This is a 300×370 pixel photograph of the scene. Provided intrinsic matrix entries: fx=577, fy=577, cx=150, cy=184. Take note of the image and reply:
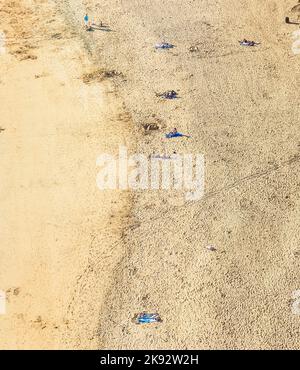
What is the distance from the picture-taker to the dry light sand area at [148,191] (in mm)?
28000

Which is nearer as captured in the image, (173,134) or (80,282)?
(80,282)

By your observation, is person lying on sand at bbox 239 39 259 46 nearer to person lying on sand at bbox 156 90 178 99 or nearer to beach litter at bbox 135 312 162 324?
person lying on sand at bbox 156 90 178 99

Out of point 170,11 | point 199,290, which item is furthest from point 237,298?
point 170,11

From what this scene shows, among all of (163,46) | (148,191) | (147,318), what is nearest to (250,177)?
(148,191)

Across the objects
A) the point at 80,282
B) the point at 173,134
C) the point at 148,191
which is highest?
the point at 173,134

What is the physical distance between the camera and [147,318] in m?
27.7

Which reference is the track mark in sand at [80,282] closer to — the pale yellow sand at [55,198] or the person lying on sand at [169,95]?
the pale yellow sand at [55,198]

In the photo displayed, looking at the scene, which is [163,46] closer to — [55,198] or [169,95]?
[169,95]

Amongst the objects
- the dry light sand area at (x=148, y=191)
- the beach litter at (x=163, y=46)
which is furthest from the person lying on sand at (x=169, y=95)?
the beach litter at (x=163, y=46)

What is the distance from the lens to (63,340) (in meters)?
27.2

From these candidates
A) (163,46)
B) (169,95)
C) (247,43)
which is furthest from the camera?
(247,43)

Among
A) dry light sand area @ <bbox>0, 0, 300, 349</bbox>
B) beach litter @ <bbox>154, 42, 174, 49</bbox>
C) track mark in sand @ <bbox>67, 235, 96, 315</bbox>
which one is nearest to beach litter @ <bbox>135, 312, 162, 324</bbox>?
dry light sand area @ <bbox>0, 0, 300, 349</bbox>

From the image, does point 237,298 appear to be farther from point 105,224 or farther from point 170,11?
point 170,11

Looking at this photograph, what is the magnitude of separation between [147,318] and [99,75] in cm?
1914
